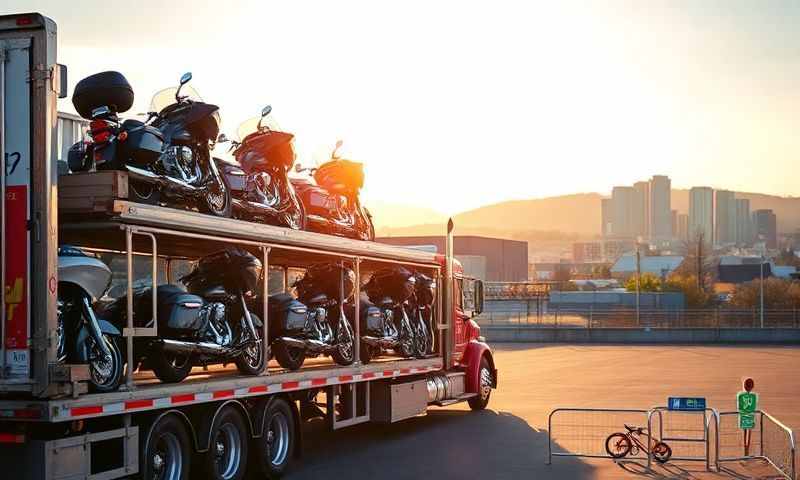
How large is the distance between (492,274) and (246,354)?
10836 cm

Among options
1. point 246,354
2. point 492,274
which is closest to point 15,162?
point 246,354

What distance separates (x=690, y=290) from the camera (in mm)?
81562

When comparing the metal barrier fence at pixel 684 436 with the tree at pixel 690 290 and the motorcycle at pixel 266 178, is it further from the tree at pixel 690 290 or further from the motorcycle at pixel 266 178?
the tree at pixel 690 290

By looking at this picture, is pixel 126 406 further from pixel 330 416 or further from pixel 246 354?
pixel 330 416

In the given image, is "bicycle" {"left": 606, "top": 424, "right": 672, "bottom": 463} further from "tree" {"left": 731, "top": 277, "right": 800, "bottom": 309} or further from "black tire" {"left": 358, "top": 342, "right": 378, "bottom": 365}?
"tree" {"left": 731, "top": 277, "right": 800, "bottom": 309}

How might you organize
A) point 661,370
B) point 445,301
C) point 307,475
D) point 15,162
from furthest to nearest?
1. point 661,370
2. point 445,301
3. point 307,475
4. point 15,162

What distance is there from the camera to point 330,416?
618 inches

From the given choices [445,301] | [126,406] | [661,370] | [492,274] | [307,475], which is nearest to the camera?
[126,406]

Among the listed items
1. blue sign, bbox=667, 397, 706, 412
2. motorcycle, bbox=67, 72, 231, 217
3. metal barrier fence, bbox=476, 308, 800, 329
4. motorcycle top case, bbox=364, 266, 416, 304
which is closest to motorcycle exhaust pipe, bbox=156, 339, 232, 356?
motorcycle, bbox=67, 72, 231, 217

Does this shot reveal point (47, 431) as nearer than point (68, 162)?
Yes

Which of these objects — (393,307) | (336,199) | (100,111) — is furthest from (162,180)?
(393,307)

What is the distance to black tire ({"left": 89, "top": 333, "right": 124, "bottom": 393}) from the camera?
33.2 ft

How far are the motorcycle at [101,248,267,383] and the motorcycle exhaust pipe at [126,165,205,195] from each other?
2.84ft

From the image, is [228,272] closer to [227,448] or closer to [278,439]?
[227,448]
